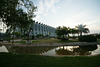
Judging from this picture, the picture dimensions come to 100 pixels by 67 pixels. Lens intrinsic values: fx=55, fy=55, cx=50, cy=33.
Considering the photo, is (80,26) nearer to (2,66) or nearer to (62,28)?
(62,28)

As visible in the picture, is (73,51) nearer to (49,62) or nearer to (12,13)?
(49,62)

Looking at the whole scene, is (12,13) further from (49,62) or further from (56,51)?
(56,51)

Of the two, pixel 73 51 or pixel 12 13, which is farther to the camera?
pixel 73 51

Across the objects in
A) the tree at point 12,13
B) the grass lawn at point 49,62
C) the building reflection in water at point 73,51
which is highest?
the tree at point 12,13

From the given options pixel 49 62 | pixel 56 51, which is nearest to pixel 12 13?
pixel 49 62

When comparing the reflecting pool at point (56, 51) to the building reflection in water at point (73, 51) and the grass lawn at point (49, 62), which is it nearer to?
the building reflection in water at point (73, 51)

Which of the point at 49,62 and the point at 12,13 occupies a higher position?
the point at 12,13

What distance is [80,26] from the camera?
49844mm

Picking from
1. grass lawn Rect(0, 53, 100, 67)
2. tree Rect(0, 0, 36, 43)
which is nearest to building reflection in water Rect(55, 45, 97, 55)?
grass lawn Rect(0, 53, 100, 67)

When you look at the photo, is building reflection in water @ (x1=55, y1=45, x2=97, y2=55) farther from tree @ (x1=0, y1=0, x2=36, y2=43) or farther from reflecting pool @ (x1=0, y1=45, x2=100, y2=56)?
tree @ (x1=0, y1=0, x2=36, y2=43)

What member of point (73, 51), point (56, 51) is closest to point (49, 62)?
point (56, 51)

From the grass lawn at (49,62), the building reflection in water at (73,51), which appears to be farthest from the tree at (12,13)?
the building reflection in water at (73,51)

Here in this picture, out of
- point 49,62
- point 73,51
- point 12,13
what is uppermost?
point 12,13

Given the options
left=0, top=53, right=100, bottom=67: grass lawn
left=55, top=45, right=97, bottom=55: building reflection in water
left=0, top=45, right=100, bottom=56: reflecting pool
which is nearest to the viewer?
left=0, top=53, right=100, bottom=67: grass lawn
